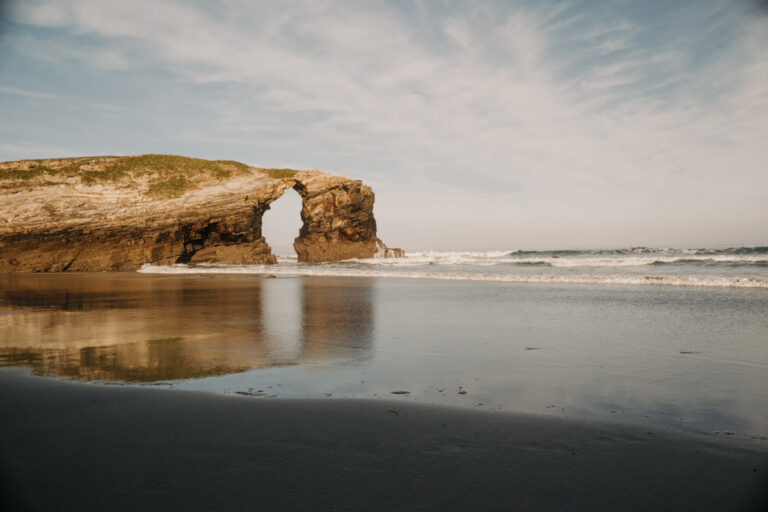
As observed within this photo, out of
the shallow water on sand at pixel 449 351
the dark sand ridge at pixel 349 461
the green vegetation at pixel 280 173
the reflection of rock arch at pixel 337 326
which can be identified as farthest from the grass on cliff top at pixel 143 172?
the dark sand ridge at pixel 349 461

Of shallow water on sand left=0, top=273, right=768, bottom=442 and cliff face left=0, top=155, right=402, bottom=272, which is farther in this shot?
cliff face left=0, top=155, right=402, bottom=272

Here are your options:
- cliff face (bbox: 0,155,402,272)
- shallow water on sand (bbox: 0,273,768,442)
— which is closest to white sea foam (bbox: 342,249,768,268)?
cliff face (bbox: 0,155,402,272)

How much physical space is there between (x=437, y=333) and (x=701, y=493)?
155 inches

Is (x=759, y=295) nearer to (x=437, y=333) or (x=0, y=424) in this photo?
(x=437, y=333)

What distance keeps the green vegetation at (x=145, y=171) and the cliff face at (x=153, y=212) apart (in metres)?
0.06

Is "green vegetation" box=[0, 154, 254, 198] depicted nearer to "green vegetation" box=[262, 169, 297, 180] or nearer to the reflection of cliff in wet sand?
"green vegetation" box=[262, 169, 297, 180]

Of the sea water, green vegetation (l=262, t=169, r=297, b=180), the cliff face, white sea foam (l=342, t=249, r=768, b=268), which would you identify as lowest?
the sea water

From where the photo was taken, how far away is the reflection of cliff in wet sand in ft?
13.7

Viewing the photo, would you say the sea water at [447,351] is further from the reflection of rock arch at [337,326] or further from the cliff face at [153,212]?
the cliff face at [153,212]

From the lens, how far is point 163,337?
5.55m

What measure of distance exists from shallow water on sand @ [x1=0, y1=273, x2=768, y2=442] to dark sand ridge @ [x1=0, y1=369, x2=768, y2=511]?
0.43 meters

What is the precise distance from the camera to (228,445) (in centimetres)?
232

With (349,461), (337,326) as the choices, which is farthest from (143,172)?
(349,461)

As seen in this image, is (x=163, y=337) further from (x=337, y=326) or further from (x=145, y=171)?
(x=145, y=171)
